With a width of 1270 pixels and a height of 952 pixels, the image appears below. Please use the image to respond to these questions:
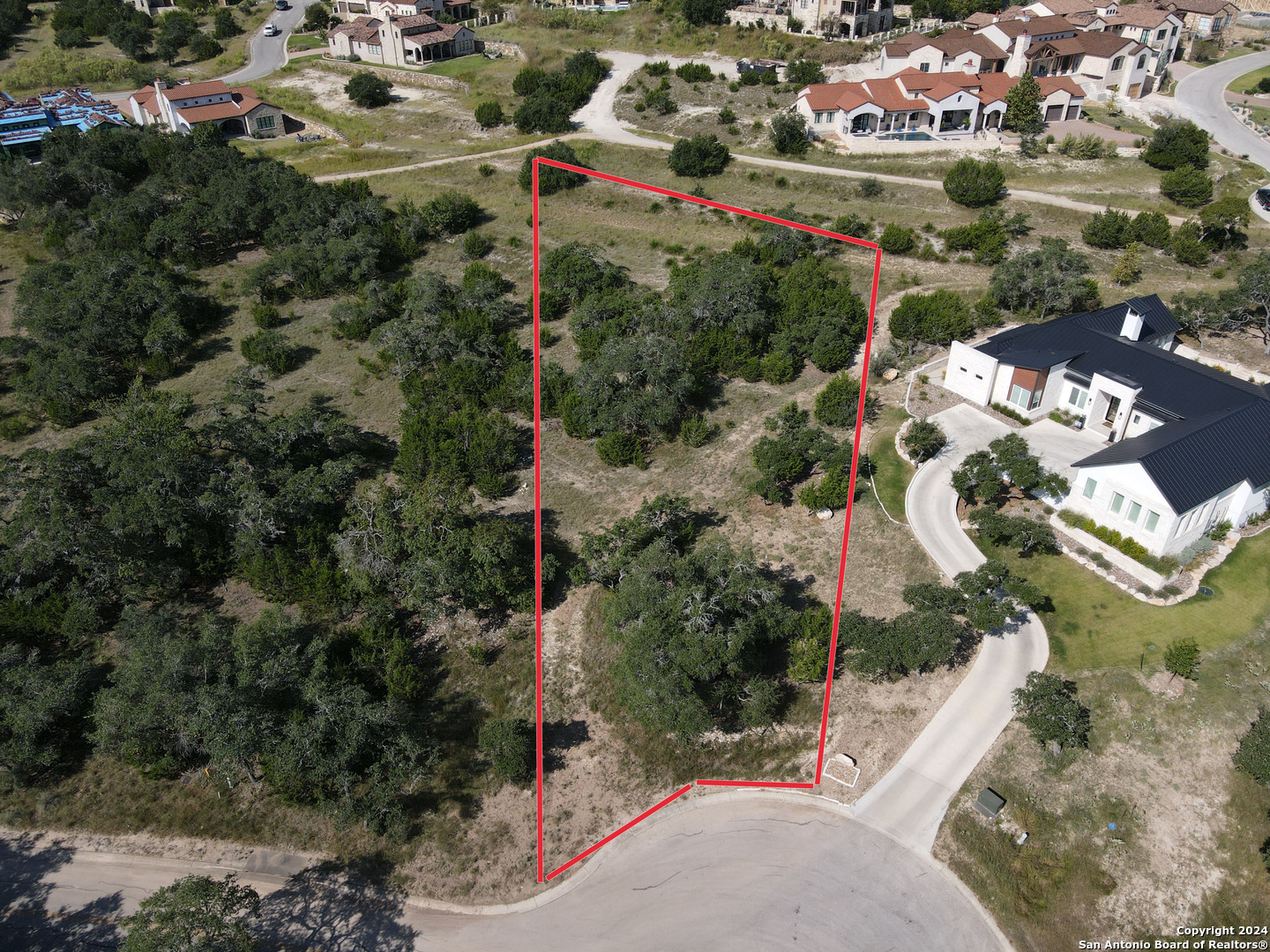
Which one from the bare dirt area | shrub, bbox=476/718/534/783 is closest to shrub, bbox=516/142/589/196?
shrub, bbox=476/718/534/783

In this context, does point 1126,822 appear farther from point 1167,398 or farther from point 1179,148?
point 1179,148

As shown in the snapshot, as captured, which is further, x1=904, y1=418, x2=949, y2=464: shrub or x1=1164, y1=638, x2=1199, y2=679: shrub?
x1=904, y1=418, x2=949, y2=464: shrub

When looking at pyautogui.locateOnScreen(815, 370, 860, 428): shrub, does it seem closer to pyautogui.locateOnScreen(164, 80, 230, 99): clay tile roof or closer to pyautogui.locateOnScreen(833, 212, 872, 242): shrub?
pyautogui.locateOnScreen(833, 212, 872, 242): shrub

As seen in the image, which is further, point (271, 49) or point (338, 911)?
point (271, 49)

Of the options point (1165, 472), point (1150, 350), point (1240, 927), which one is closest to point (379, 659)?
point (1240, 927)

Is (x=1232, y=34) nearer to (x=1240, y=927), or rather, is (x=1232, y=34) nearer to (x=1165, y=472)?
(x=1165, y=472)

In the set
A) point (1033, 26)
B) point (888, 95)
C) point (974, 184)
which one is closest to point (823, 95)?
point (888, 95)

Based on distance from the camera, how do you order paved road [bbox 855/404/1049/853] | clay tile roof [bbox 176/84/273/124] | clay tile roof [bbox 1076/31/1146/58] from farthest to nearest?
clay tile roof [bbox 176/84/273/124]
clay tile roof [bbox 1076/31/1146/58]
paved road [bbox 855/404/1049/853]

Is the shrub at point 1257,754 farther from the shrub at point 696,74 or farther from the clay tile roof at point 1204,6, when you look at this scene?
the clay tile roof at point 1204,6
